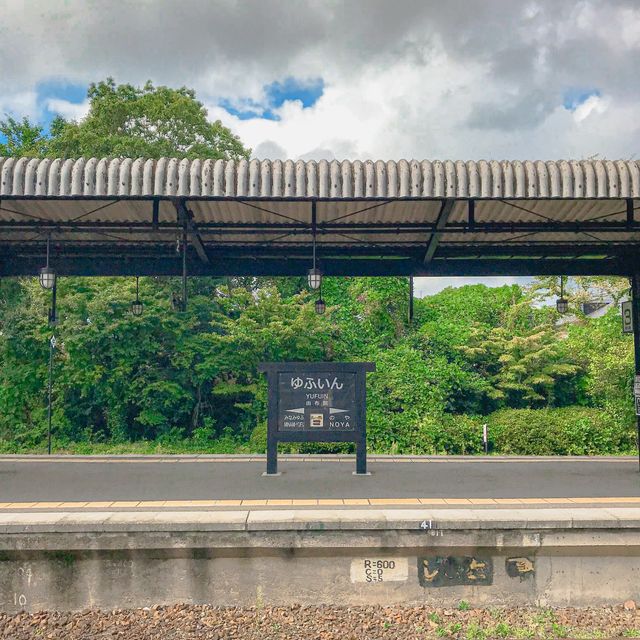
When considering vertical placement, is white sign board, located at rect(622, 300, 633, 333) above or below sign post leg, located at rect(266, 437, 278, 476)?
above

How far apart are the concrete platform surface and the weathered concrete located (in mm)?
884

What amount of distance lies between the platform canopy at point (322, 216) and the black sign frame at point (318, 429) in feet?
7.32

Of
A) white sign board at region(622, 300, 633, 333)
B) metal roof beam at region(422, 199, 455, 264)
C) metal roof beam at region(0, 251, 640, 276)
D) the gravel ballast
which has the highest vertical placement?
metal roof beam at region(422, 199, 455, 264)

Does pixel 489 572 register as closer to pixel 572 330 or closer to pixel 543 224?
pixel 543 224

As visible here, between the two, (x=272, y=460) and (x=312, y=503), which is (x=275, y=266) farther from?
(x=312, y=503)

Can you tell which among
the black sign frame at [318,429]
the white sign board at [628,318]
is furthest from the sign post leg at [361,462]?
the white sign board at [628,318]

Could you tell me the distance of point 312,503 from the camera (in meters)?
7.64

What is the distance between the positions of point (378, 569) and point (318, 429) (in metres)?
3.25

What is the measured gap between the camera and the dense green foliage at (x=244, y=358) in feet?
57.7

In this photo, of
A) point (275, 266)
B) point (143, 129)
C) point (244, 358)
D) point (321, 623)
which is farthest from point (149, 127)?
point (321, 623)

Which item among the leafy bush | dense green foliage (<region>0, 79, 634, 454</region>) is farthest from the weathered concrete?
dense green foliage (<region>0, 79, 634, 454</region>)

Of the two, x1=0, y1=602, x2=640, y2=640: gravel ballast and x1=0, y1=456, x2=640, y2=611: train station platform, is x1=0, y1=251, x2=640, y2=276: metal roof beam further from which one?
x1=0, y1=602, x2=640, y2=640: gravel ballast

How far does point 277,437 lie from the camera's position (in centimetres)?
973

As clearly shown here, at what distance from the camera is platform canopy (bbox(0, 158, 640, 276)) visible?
768cm
